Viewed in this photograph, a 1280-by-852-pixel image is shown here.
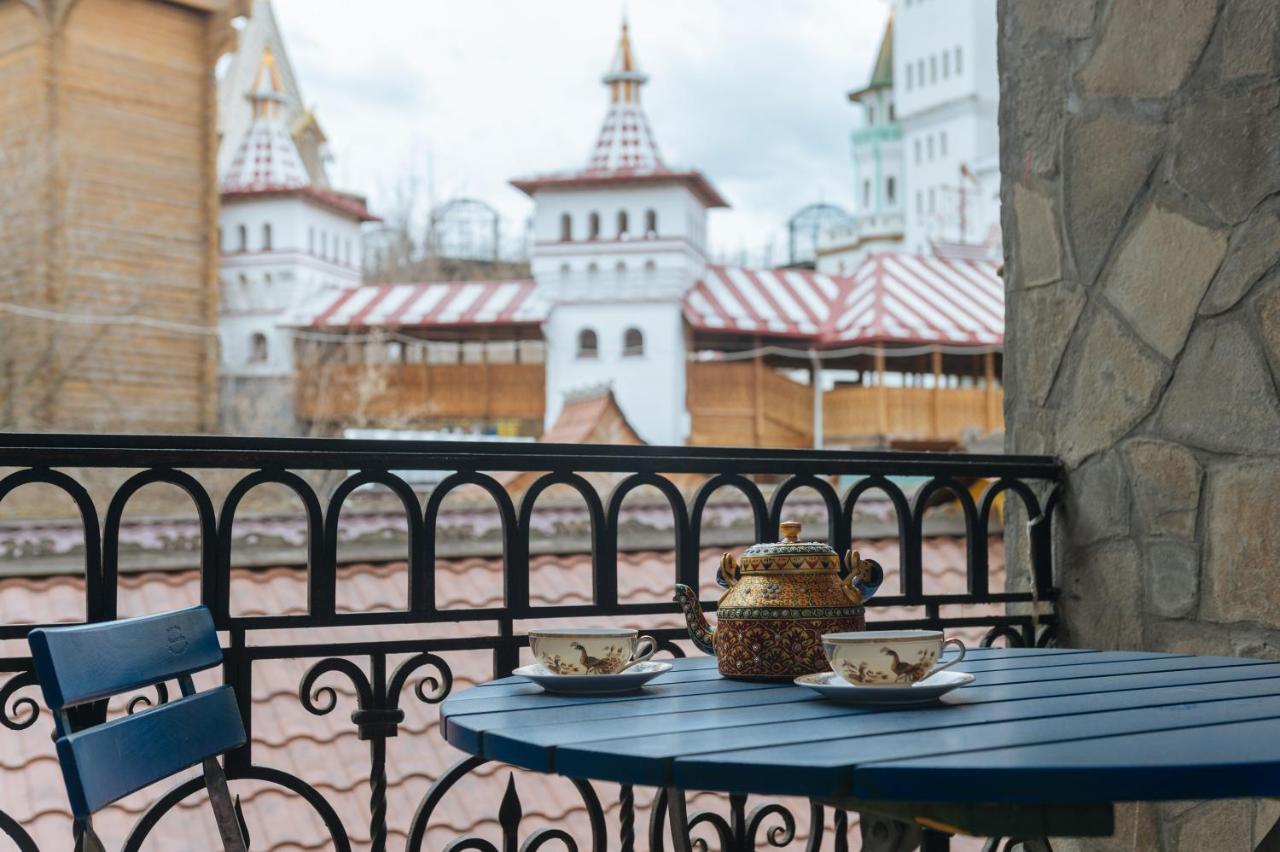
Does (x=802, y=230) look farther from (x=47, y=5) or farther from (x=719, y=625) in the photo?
(x=719, y=625)

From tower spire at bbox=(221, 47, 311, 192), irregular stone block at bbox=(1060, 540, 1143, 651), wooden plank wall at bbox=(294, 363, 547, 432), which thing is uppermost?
tower spire at bbox=(221, 47, 311, 192)

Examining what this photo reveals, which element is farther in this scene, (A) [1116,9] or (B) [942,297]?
(B) [942,297]

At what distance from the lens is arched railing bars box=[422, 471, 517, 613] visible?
2.04 metres

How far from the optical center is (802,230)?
50812 millimetres

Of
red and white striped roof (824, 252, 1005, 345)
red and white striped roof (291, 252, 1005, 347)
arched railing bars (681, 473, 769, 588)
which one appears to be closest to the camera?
arched railing bars (681, 473, 769, 588)

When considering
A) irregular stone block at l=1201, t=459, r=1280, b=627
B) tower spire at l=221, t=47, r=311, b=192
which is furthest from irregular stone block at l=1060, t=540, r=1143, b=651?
tower spire at l=221, t=47, r=311, b=192

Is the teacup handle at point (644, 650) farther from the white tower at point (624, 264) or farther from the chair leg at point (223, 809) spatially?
the white tower at point (624, 264)

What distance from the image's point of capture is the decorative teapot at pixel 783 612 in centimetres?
146

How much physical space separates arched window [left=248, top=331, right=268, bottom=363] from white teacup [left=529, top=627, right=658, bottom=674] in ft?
74.4

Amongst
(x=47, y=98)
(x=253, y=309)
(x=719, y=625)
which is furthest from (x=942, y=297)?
(x=719, y=625)

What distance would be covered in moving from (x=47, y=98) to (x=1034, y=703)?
18.5m

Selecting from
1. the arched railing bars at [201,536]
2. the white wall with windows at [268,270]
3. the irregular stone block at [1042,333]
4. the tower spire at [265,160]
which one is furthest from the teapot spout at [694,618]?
the tower spire at [265,160]

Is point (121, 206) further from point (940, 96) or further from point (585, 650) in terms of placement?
point (940, 96)

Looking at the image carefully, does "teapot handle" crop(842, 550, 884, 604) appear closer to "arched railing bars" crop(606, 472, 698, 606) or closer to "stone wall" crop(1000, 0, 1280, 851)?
"arched railing bars" crop(606, 472, 698, 606)
